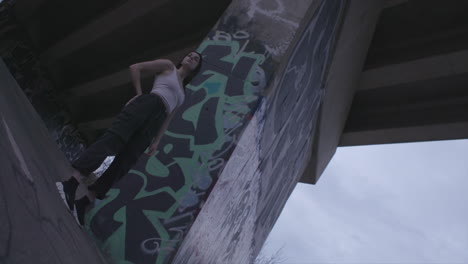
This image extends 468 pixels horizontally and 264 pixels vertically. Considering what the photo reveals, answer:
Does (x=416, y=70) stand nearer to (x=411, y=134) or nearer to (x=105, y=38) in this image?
(x=411, y=134)

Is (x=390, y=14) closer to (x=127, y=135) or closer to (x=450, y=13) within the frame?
(x=450, y=13)

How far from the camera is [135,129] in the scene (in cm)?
374

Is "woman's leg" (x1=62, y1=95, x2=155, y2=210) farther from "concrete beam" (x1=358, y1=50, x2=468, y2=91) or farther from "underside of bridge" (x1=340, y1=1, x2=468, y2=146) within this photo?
"concrete beam" (x1=358, y1=50, x2=468, y2=91)

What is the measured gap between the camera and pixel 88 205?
3436 mm

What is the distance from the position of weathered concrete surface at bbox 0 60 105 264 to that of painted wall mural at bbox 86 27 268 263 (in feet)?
1.33

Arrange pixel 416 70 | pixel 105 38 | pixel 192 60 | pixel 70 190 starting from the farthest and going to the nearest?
pixel 105 38 < pixel 416 70 < pixel 192 60 < pixel 70 190

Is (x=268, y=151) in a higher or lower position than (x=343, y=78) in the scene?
lower

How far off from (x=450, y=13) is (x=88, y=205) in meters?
8.51

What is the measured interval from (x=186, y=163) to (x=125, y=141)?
692mm

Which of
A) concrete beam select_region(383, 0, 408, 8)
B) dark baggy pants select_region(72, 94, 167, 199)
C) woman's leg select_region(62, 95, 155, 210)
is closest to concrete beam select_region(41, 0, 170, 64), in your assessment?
concrete beam select_region(383, 0, 408, 8)

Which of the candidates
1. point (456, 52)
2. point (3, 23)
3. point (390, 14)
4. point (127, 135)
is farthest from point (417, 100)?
point (3, 23)

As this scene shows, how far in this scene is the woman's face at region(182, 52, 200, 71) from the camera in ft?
14.1

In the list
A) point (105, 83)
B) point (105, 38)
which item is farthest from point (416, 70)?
point (105, 83)

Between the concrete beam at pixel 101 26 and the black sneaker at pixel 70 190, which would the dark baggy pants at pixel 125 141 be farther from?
the concrete beam at pixel 101 26
